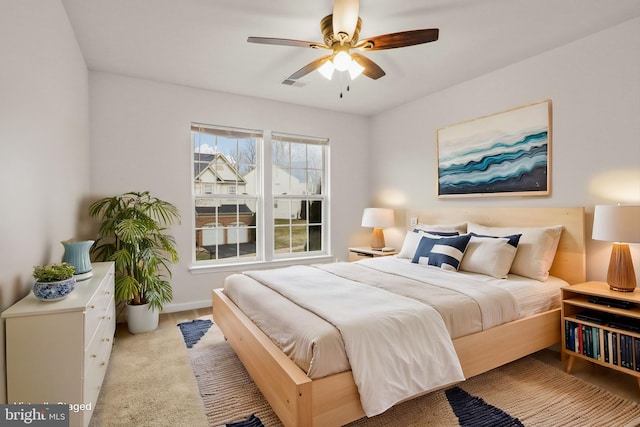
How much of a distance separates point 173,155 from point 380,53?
248 cm

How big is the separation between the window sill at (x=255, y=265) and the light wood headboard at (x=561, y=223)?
7.02ft

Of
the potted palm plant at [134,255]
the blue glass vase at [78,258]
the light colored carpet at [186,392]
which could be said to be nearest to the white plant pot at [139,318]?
the potted palm plant at [134,255]

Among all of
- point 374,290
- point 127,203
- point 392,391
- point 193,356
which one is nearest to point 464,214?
point 374,290

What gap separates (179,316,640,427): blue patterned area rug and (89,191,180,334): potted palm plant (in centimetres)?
101

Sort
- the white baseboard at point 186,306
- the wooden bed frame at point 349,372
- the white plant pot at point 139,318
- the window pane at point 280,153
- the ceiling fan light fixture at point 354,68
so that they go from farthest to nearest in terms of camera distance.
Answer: the window pane at point 280,153 < the white baseboard at point 186,306 < the white plant pot at point 139,318 < the ceiling fan light fixture at point 354,68 < the wooden bed frame at point 349,372

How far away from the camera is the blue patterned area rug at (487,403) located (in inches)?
74.2

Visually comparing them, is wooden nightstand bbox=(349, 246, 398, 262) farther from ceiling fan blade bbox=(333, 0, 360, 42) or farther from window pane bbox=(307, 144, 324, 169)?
ceiling fan blade bbox=(333, 0, 360, 42)

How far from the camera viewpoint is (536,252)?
2.79 m

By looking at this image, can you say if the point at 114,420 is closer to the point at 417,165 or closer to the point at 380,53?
the point at 380,53

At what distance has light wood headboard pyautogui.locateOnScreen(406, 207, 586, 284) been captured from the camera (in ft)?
8.97

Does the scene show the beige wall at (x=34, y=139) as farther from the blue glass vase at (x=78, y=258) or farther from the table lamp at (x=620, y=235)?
the table lamp at (x=620, y=235)

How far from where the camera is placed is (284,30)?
260 centimetres

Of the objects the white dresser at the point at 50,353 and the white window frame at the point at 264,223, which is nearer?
the white dresser at the point at 50,353

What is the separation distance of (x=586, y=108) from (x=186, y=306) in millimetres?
4381
